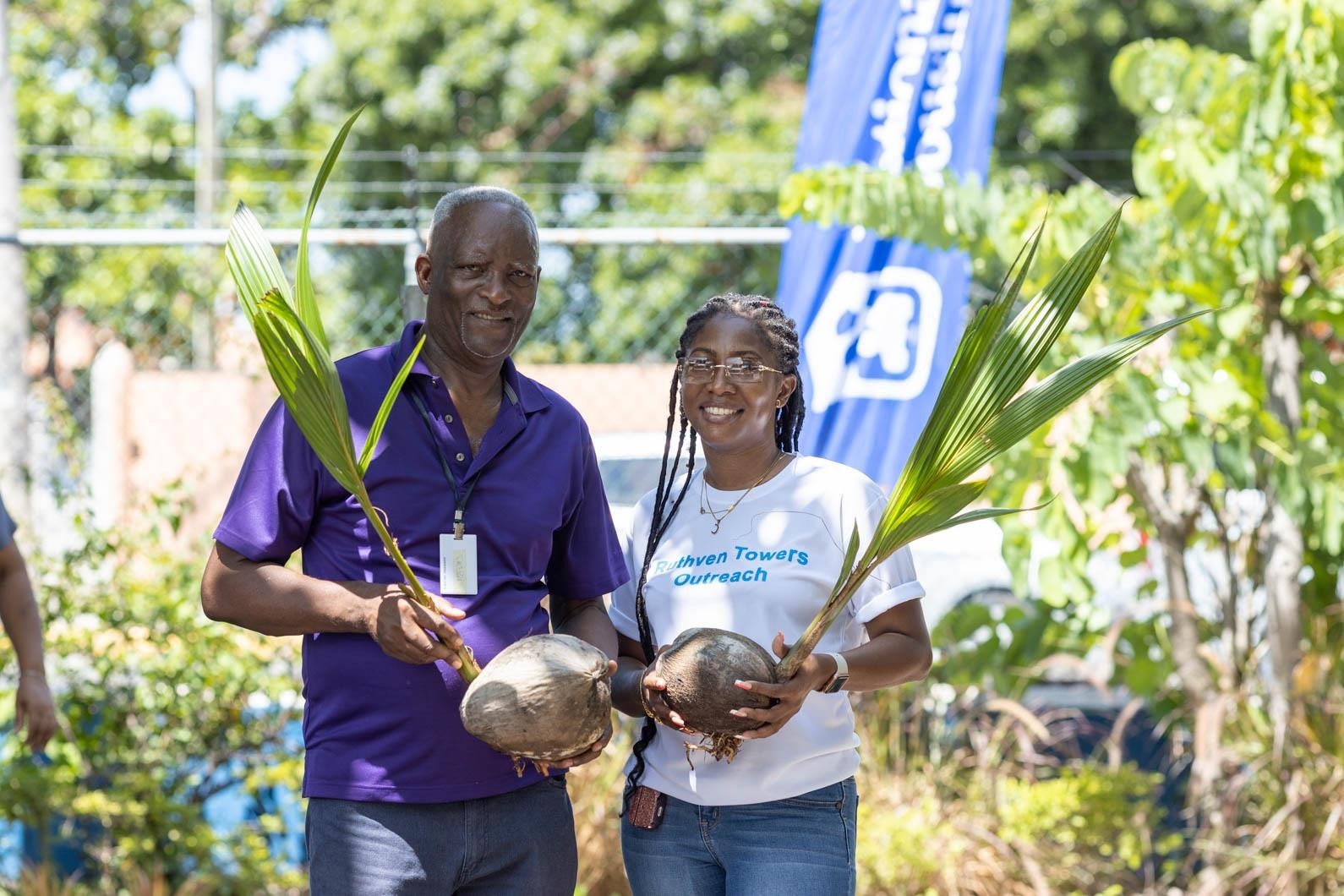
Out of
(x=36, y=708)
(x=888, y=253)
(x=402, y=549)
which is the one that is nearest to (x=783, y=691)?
→ (x=402, y=549)

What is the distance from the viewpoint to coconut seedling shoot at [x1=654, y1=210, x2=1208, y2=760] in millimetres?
2318

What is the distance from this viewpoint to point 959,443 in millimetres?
2381

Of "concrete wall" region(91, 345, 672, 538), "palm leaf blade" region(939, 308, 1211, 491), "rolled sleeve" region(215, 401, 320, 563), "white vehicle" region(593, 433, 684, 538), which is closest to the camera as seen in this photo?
"palm leaf blade" region(939, 308, 1211, 491)

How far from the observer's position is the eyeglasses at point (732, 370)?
2.72 m

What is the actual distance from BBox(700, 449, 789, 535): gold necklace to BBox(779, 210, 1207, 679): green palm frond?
370mm

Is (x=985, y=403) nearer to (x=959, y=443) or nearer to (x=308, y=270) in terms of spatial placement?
(x=959, y=443)

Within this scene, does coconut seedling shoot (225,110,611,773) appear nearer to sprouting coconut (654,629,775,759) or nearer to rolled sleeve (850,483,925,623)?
sprouting coconut (654,629,775,759)

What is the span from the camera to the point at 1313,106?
4211 mm

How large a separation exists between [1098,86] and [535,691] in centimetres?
1345

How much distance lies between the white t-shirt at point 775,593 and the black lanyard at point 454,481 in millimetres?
425

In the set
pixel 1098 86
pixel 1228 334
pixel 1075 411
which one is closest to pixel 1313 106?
pixel 1228 334

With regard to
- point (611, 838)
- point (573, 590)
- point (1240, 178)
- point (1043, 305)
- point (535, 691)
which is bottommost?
point (611, 838)

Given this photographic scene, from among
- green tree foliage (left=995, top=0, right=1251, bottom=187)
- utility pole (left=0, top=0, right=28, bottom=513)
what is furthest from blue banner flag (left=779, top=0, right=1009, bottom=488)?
→ green tree foliage (left=995, top=0, right=1251, bottom=187)

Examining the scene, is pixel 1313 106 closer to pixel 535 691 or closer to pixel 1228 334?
pixel 1228 334
